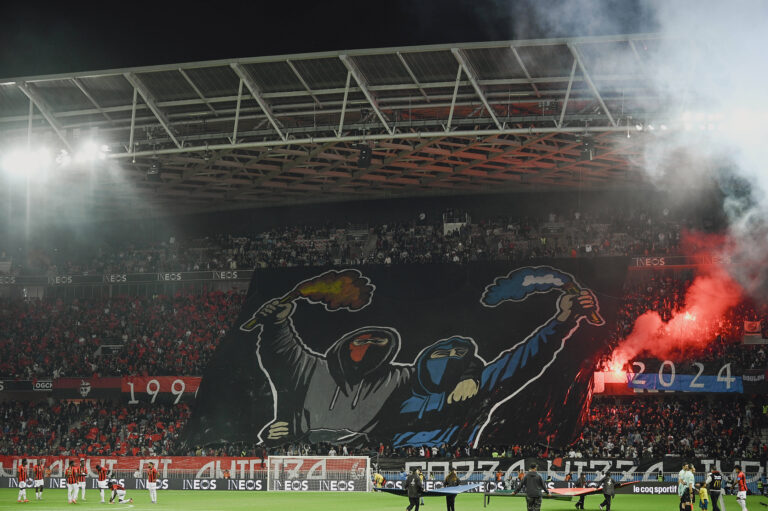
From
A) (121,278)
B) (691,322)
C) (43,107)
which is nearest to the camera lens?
(43,107)

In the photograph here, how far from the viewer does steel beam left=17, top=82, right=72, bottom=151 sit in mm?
37188

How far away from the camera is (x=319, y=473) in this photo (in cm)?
3878

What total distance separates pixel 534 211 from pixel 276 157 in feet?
56.0

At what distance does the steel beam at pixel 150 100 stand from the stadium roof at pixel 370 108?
7 cm

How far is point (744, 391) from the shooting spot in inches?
1666

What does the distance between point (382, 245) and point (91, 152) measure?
2085cm

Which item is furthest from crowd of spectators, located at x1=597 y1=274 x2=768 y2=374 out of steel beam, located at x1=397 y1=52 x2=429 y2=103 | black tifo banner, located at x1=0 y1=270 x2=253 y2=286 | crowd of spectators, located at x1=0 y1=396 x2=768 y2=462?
black tifo banner, located at x1=0 y1=270 x2=253 y2=286

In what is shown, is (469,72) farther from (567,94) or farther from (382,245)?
(382,245)

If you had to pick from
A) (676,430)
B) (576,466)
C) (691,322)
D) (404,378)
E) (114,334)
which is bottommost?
(576,466)

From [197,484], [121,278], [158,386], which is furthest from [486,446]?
[121,278]

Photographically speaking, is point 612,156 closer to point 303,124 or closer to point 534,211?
point 534,211

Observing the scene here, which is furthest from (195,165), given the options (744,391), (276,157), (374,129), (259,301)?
(744,391)

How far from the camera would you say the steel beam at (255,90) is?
3575 centimetres

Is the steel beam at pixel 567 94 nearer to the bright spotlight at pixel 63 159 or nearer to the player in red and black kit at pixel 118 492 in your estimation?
the bright spotlight at pixel 63 159
